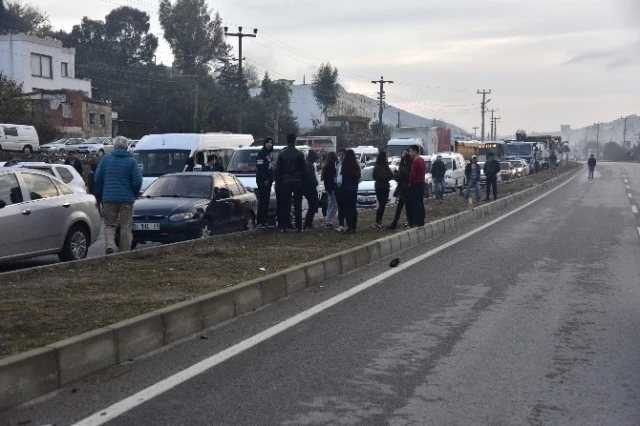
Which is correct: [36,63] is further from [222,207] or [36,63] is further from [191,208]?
[191,208]

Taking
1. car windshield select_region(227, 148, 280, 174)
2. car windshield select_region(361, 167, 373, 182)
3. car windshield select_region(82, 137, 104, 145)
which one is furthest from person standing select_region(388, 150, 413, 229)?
car windshield select_region(82, 137, 104, 145)

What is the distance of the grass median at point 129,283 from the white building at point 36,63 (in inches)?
2009

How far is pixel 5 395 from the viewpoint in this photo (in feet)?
17.7

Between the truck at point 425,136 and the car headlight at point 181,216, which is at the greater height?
the truck at point 425,136

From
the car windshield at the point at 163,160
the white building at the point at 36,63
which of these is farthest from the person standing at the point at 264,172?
the white building at the point at 36,63

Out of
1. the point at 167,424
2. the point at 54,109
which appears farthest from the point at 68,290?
the point at 54,109

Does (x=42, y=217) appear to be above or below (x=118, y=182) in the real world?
below

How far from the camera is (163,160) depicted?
22.0 meters

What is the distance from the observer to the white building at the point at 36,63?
6128cm

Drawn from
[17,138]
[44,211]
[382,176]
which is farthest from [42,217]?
[17,138]

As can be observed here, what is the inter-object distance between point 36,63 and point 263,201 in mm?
53982

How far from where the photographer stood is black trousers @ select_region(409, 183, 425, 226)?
56.5 ft

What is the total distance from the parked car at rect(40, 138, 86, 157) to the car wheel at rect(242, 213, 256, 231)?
28.4 m

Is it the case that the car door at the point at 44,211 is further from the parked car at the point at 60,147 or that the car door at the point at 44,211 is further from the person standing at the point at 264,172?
the parked car at the point at 60,147
